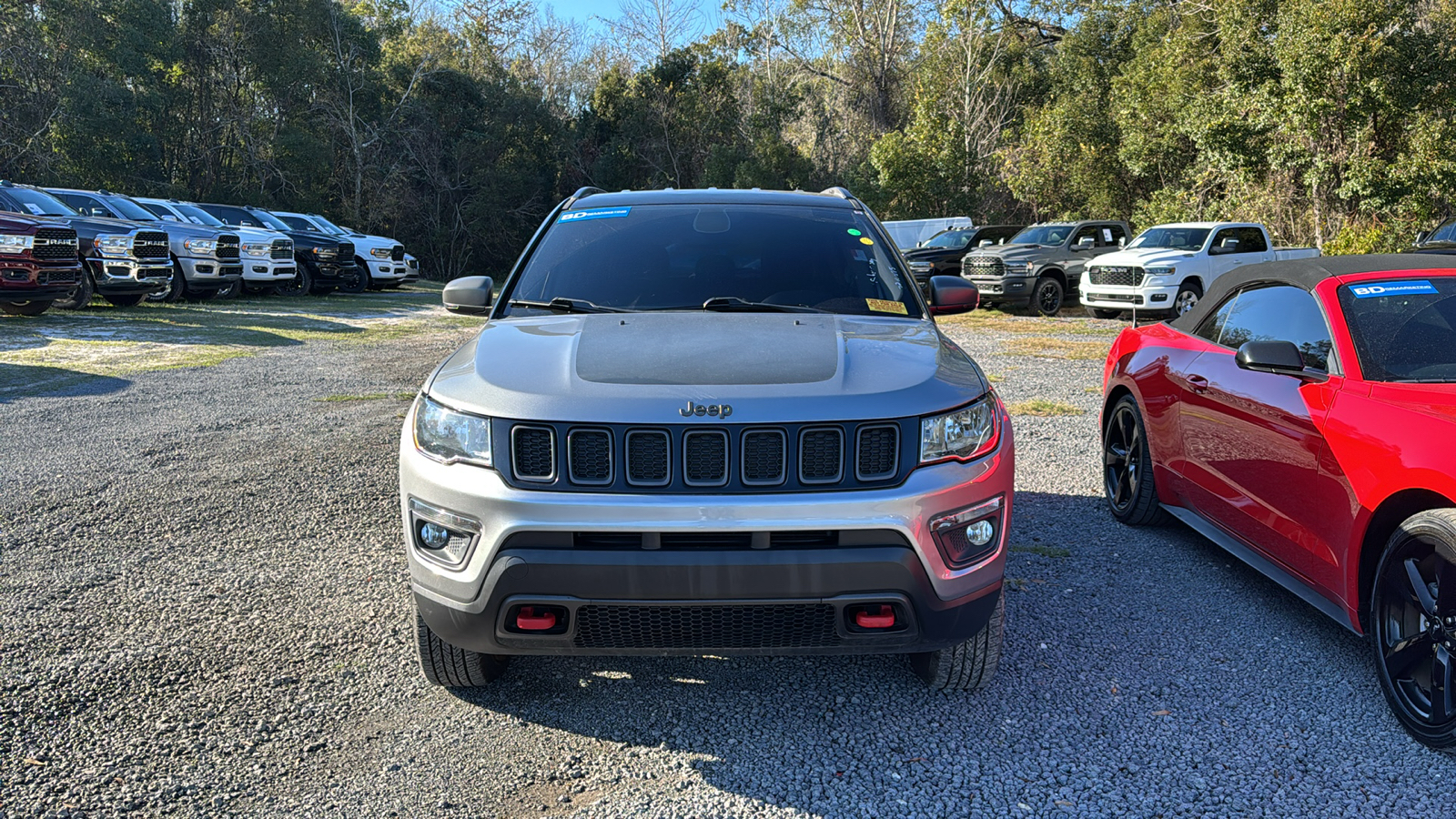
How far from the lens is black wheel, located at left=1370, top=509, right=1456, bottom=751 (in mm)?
2898

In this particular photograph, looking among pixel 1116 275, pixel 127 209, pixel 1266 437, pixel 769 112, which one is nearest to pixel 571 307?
pixel 1266 437

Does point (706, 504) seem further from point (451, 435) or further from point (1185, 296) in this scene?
point (1185, 296)

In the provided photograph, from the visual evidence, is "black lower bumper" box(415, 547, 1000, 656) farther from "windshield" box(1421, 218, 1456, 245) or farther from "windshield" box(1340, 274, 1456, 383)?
"windshield" box(1421, 218, 1456, 245)

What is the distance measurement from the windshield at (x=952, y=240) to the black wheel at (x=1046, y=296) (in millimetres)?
3042

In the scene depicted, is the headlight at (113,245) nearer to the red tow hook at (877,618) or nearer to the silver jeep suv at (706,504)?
the silver jeep suv at (706,504)

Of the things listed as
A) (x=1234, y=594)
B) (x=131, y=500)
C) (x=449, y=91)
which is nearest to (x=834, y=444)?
(x=1234, y=594)

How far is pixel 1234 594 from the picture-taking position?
14.3ft

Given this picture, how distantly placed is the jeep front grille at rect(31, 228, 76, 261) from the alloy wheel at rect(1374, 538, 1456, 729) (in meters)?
15.8

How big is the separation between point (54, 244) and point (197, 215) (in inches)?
243

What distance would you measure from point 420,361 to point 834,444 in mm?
10240

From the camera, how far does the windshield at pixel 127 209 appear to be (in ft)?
57.6

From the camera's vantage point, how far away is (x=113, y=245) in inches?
632

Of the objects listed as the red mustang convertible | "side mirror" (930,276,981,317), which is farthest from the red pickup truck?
the red mustang convertible

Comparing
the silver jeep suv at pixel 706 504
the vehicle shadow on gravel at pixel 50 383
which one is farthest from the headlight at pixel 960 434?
the vehicle shadow on gravel at pixel 50 383
